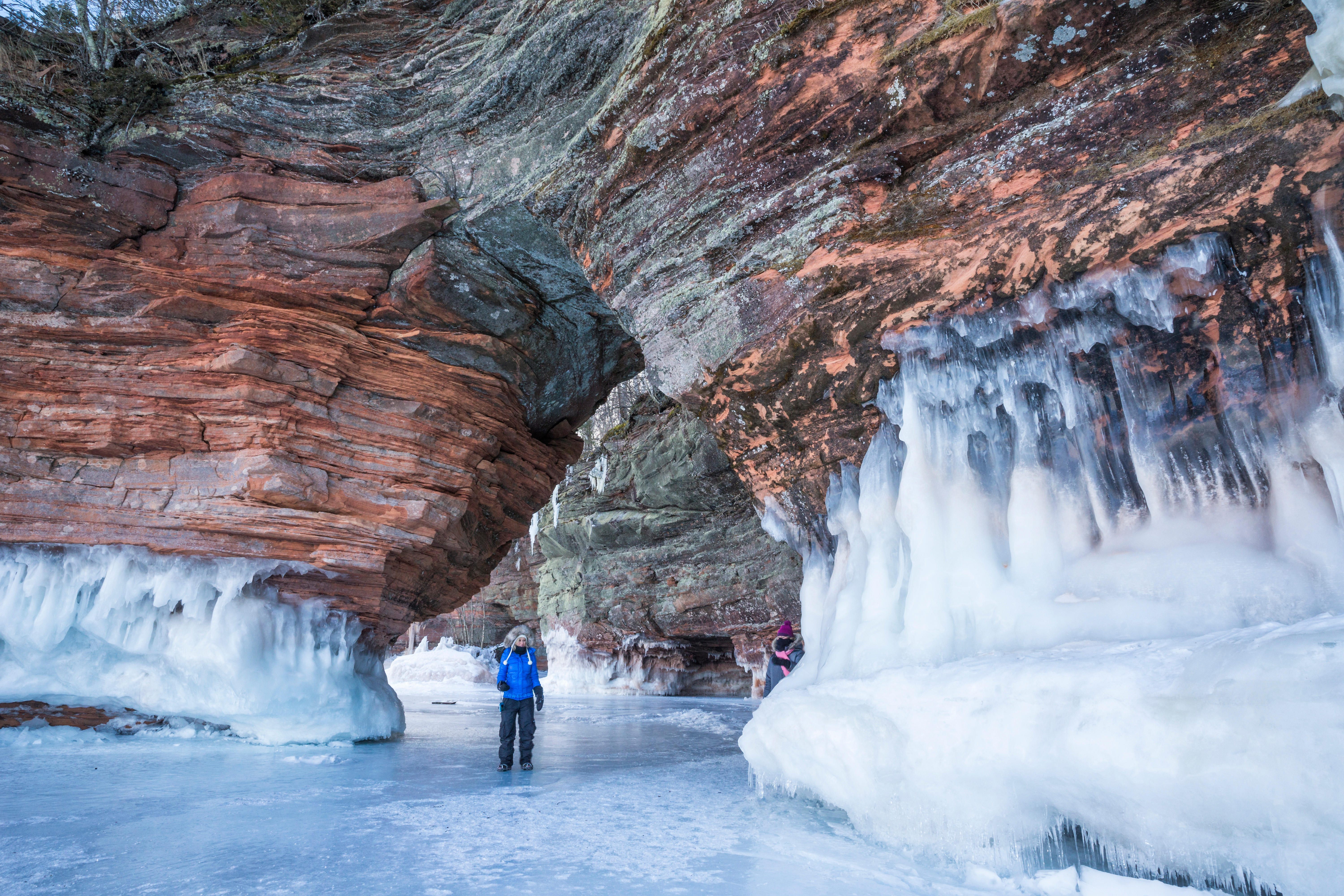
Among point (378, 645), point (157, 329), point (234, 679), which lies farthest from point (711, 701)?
point (157, 329)

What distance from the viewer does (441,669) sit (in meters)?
30.0

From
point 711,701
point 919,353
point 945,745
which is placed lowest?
point 711,701

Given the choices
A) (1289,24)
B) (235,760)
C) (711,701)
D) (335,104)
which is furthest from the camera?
(711,701)

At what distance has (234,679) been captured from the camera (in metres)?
9.09

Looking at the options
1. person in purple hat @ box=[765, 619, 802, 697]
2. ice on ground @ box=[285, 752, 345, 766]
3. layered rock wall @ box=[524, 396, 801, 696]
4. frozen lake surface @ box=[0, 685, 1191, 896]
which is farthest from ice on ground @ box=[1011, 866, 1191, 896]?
layered rock wall @ box=[524, 396, 801, 696]

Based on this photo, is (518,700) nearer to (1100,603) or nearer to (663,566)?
(1100,603)

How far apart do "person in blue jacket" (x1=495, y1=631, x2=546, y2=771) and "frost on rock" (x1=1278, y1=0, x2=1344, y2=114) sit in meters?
7.18

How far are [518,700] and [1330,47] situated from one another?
305 inches

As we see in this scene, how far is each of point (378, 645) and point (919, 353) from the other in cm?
982

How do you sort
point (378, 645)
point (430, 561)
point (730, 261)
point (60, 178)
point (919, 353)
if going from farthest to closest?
point (378, 645)
point (430, 561)
point (60, 178)
point (730, 261)
point (919, 353)

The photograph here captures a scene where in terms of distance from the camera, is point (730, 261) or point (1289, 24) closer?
point (1289, 24)

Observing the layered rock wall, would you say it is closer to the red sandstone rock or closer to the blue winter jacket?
the red sandstone rock

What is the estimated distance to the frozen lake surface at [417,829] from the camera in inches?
133

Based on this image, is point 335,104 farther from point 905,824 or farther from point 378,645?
point 905,824
